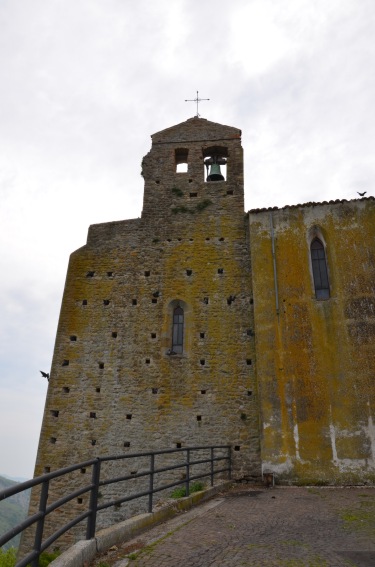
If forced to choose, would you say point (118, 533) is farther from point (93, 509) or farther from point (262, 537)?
point (262, 537)

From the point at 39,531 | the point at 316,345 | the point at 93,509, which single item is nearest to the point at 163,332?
the point at 316,345

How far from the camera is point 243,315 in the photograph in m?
12.6

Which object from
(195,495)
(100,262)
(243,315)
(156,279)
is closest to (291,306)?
(243,315)

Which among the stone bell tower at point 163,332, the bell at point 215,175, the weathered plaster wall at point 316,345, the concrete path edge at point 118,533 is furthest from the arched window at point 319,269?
the concrete path edge at point 118,533

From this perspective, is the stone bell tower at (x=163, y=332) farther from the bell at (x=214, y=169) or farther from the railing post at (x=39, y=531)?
the railing post at (x=39, y=531)

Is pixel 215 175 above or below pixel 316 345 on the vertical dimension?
above

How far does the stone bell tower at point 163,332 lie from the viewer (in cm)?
1145

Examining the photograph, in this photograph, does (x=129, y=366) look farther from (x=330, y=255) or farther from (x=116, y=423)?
(x=330, y=255)

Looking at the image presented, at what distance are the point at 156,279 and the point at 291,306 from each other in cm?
453

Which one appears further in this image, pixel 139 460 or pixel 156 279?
pixel 156 279

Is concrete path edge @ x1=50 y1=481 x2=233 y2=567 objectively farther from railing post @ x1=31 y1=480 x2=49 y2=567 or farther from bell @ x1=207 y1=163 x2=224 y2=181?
bell @ x1=207 y1=163 x2=224 y2=181

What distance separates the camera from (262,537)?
16.6 ft

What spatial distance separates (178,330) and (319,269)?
15.2 ft

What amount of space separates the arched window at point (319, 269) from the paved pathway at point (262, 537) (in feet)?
18.4
